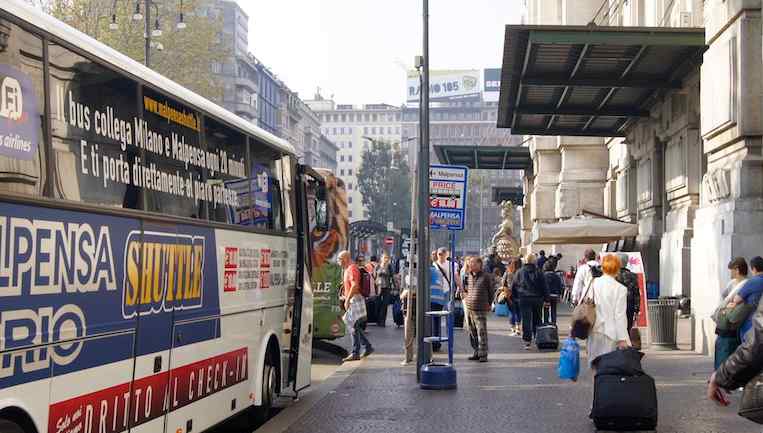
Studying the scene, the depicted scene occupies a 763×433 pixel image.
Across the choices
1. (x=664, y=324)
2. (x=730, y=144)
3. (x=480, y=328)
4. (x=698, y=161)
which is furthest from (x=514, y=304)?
(x=730, y=144)

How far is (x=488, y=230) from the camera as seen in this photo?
584 ft

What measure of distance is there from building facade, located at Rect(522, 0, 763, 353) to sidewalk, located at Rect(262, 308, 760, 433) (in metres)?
1.77

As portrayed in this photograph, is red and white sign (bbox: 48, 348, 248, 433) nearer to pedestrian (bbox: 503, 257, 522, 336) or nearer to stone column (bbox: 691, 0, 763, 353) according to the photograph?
stone column (bbox: 691, 0, 763, 353)

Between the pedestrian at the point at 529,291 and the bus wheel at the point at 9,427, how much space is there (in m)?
15.8

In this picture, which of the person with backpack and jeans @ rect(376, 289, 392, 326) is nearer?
the person with backpack

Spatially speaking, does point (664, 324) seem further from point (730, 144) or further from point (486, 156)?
point (486, 156)

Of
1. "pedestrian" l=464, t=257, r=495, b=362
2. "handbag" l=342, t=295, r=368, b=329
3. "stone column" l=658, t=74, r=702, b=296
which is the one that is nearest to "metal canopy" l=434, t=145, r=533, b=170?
"stone column" l=658, t=74, r=702, b=296

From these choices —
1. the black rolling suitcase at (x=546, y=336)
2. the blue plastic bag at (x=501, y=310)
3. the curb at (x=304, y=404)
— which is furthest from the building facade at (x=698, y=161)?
the curb at (x=304, y=404)

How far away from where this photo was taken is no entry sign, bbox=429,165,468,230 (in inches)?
634

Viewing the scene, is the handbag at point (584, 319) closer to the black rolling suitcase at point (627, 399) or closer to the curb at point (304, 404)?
the black rolling suitcase at point (627, 399)

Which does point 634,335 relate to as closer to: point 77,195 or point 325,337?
point 325,337

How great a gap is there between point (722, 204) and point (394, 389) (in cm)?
604

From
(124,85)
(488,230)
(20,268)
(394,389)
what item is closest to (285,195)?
(394,389)

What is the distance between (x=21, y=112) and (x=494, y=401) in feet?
27.2
